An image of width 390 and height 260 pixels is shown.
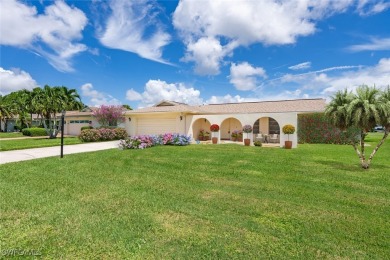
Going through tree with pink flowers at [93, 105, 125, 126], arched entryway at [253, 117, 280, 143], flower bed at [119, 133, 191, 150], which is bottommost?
flower bed at [119, 133, 191, 150]

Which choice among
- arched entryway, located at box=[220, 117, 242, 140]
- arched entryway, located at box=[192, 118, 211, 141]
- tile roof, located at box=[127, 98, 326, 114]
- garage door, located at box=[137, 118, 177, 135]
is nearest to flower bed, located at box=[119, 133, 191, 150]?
tile roof, located at box=[127, 98, 326, 114]

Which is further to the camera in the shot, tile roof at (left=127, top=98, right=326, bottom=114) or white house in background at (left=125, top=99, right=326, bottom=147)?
tile roof at (left=127, top=98, right=326, bottom=114)

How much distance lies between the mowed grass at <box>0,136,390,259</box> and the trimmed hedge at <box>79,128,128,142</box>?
1265 cm

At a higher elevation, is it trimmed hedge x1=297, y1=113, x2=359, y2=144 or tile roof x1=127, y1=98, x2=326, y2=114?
tile roof x1=127, y1=98, x2=326, y2=114

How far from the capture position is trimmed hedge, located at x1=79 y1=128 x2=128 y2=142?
21562 millimetres

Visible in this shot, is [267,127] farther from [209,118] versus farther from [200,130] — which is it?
[200,130]

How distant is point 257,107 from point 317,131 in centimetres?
801

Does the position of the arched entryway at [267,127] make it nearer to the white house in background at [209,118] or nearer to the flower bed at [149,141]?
the white house in background at [209,118]

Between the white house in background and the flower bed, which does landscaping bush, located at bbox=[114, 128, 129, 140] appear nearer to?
the white house in background

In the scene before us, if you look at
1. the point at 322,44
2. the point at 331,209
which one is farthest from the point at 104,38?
the point at 331,209

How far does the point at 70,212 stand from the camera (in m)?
4.91

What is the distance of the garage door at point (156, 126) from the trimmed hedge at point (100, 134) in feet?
7.21

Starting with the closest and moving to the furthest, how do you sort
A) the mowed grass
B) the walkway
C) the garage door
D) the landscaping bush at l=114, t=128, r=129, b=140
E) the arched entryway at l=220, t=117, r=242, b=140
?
the mowed grass, the walkway, the garage door, the landscaping bush at l=114, t=128, r=129, b=140, the arched entryway at l=220, t=117, r=242, b=140

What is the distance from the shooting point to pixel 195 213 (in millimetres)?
4949
